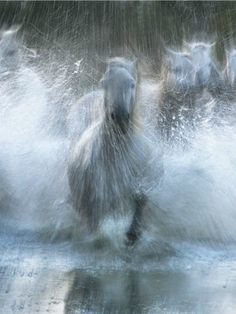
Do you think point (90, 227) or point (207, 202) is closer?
point (90, 227)

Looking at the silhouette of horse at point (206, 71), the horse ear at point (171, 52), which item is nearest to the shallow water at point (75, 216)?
the horse ear at point (171, 52)

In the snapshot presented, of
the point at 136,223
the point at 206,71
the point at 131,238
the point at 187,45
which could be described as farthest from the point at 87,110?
the point at 187,45

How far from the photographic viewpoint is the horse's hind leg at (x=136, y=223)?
449 centimetres

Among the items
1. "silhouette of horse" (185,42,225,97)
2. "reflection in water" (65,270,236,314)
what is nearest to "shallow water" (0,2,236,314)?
"reflection in water" (65,270,236,314)

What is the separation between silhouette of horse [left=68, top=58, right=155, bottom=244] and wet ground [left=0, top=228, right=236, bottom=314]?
11.6 inches

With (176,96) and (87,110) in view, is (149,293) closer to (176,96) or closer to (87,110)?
(87,110)

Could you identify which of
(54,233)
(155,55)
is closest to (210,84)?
(155,55)

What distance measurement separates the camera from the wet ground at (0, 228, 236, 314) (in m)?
3.90

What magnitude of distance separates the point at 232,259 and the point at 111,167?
117 cm

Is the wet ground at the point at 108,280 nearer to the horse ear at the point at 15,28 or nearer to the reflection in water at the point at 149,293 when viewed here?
the reflection in water at the point at 149,293

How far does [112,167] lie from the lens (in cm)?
446

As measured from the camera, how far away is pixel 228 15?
6.90m

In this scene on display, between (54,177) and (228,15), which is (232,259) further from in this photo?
(228,15)

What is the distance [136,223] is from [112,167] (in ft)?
1.65
